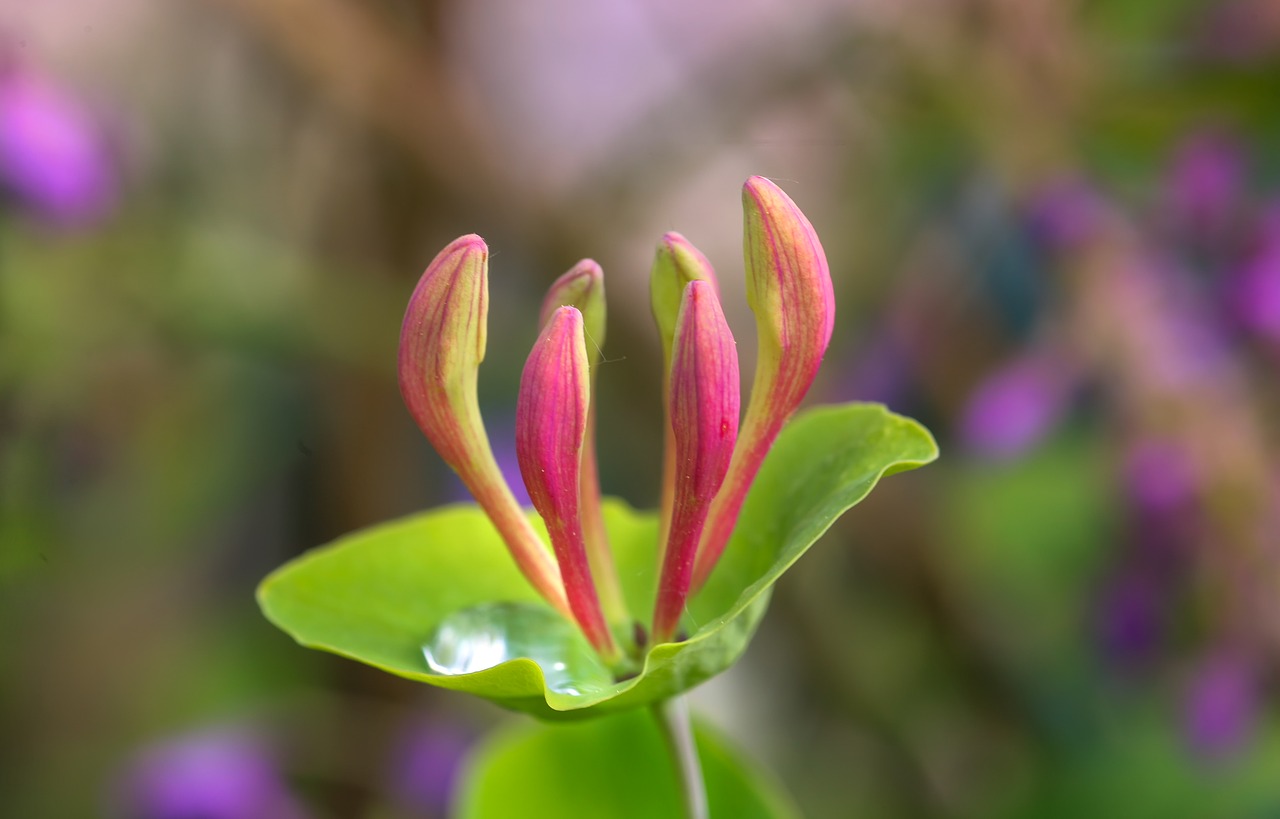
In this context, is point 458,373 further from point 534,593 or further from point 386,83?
point 386,83

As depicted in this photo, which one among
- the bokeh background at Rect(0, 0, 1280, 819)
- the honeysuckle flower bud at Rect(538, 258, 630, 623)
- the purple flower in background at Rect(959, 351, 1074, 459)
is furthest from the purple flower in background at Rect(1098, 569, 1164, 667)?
the honeysuckle flower bud at Rect(538, 258, 630, 623)

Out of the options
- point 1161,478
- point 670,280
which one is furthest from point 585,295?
point 1161,478

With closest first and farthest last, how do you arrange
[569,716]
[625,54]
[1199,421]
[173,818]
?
1. [569,716]
2. [1199,421]
3. [173,818]
4. [625,54]

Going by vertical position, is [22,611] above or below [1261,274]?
below

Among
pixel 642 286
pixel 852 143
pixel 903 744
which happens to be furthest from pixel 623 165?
pixel 903 744

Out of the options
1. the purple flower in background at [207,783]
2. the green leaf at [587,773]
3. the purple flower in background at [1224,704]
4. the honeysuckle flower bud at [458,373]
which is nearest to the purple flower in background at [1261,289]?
the purple flower in background at [1224,704]

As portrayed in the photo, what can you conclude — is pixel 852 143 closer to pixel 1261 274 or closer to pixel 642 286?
pixel 642 286

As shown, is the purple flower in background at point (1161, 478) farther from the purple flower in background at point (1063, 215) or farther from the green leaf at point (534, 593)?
the green leaf at point (534, 593)
